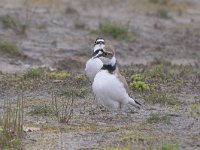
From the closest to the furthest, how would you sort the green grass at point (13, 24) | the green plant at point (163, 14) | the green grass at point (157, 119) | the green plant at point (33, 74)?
1. the green grass at point (157, 119)
2. the green plant at point (33, 74)
3. the green grass at point (13, 24)
4. the green plant at point (163, 14)

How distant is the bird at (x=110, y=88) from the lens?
34.2 ft

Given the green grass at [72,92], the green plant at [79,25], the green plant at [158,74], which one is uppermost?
the green grass at [72,92]

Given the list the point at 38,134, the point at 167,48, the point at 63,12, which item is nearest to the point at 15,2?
the point at 63,12

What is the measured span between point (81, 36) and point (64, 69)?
3.69 m

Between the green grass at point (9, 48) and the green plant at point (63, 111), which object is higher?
the green plant at point (63, 111)

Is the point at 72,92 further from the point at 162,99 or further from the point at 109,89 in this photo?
the point at 109,89

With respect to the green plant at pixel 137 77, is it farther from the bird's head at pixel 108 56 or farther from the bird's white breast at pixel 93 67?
the bird's head at pixel 108 56

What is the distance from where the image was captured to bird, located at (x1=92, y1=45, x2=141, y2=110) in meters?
10.4

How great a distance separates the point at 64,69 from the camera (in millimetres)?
15609

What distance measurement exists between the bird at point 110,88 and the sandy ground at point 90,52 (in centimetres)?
28

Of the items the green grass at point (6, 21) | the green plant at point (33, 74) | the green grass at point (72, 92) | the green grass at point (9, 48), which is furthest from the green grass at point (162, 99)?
the green grass at point (6, 21)

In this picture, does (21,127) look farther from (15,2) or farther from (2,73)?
(15,2)

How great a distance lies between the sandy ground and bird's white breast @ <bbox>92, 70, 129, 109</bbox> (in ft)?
1.02

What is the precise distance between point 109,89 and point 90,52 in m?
7.27
